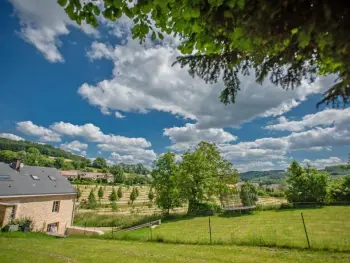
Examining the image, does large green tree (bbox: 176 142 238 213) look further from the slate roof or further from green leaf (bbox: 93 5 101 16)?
green leaf (bbox: 93 5 101 16)

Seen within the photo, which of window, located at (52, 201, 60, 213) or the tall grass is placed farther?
window, located at (52, 201, 60, 213)

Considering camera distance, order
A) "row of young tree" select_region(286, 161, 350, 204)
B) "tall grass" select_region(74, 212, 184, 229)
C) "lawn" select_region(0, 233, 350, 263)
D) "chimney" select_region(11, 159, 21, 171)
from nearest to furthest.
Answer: "lawn" select_region(0, 233, 350, 263) → "tall grass" select_region(74, 212, 184, 229) → "chimney" select_region(11, 159, 21, 171) → "row of young tree" select_region(286, 161, 350, 204)

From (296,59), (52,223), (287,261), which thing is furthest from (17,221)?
(296,59)

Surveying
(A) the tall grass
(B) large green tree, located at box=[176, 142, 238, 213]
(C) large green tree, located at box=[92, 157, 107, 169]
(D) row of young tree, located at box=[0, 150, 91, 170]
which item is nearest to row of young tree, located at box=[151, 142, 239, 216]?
(B) large green tree, located at box=[176, 142, 238, 213]

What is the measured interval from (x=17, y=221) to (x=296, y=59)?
77.6ft

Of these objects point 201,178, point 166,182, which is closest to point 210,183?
point 201,178

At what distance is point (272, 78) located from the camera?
3662mm

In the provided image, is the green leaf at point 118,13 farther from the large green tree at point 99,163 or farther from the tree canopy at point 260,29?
the large green tree at point 99,163

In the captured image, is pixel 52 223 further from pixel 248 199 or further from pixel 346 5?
pixel 346 5

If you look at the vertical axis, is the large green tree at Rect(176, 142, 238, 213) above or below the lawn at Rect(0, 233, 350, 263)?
above

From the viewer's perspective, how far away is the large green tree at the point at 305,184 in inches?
1032

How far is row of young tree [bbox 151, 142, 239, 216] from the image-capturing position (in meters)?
25.6

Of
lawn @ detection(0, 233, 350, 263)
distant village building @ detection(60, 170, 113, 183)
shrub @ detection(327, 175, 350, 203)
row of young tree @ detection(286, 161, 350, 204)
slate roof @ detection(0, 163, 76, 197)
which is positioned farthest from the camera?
distant village building @ detection(60, 170, 113, 183)

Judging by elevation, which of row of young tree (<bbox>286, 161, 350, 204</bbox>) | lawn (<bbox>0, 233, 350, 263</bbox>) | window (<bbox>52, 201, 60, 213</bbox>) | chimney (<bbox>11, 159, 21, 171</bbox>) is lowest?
lawn (<bbox>0, 233, 350, 263</bbox>)
